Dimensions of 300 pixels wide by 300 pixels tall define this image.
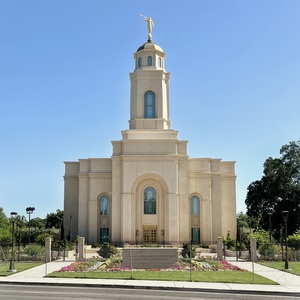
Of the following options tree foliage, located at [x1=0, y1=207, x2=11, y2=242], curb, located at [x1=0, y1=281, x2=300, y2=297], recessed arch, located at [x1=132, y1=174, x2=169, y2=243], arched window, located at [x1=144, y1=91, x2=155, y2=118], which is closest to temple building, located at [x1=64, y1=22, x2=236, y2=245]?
arched window, located at [x1=144, y1=91, x2=155, y2=118]

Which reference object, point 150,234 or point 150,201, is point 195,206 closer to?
point 150,201

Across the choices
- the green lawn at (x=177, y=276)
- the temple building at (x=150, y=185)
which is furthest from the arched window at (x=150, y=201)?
the green lawn at (x=177, y=276)

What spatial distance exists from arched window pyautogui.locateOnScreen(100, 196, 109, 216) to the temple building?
0.37 feet

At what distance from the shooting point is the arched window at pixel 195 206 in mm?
51844

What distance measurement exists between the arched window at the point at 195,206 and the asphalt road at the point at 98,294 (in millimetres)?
32672

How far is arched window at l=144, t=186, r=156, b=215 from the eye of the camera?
5016cm

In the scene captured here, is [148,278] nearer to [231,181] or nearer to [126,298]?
[126,298]

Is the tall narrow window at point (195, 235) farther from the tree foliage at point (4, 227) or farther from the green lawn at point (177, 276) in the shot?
the green lawn at point (177, 276)

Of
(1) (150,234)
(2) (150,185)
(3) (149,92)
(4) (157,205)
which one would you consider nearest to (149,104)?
(3) (149,92)

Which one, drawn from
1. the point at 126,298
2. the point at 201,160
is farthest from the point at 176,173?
the point at 126,298

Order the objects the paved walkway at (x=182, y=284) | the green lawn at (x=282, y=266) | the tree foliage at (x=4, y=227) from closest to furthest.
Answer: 1. the paved walkway at (x=182, y=284)
2. the green lawn at (x=282, y=266)
3. the tree foliage at (x=4, y=227)

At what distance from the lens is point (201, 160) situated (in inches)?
2064

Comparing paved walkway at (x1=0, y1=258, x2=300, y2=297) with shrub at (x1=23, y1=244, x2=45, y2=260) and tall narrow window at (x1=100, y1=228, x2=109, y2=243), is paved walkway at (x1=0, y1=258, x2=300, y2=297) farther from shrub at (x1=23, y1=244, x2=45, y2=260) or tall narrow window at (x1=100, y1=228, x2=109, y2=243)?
tall narrow window at (x1=100, y1=228, x2=109, y2=243)

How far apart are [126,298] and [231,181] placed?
38.8 metres
